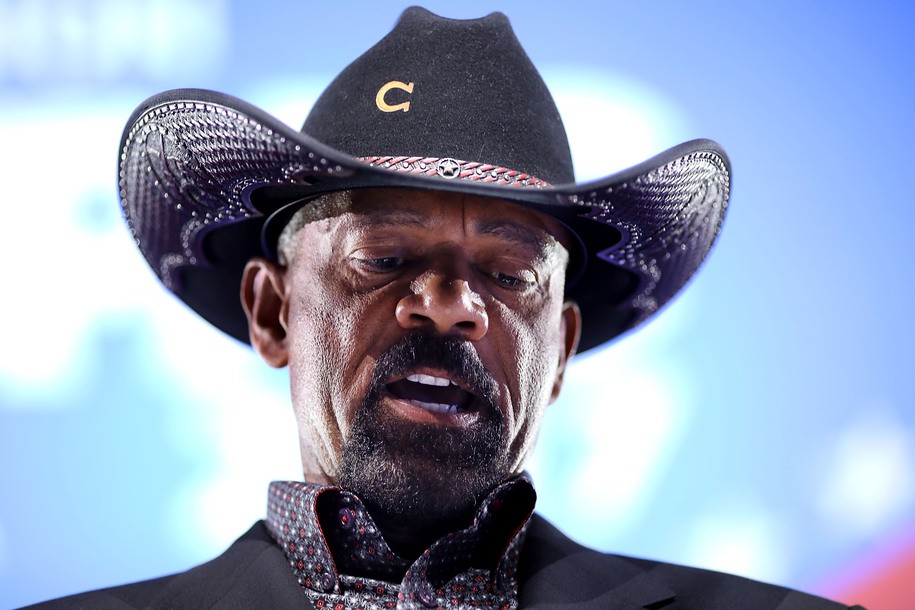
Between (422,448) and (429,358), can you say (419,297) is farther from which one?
(422,448)

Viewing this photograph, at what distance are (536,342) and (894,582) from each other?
130cm

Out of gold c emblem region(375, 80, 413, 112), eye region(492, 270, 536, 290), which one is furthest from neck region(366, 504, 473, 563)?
gold c emblem region(375, 80, 413, 112)

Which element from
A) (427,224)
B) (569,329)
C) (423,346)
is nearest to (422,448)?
(423,346)

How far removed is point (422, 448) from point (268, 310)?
1.76ft

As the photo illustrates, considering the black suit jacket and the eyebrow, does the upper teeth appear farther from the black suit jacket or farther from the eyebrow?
the black suit jacket

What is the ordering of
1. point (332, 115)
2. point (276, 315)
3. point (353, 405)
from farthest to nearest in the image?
point (276, 315)
point (332, 115)
point (353, 405)

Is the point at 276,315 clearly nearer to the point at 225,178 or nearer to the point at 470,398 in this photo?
the point at 225,178

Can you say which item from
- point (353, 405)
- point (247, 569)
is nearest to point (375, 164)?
point (353, 405)

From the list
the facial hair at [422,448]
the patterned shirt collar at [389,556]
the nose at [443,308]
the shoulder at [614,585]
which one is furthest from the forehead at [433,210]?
the shoulder at [614,585]

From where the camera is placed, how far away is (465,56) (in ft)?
6.79

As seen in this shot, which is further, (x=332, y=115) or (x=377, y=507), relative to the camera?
(x=332, y=115)

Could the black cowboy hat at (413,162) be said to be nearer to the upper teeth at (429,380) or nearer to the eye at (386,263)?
the eye at (386,263)

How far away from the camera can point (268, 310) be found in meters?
2.28

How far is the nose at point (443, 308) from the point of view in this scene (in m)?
1.89
